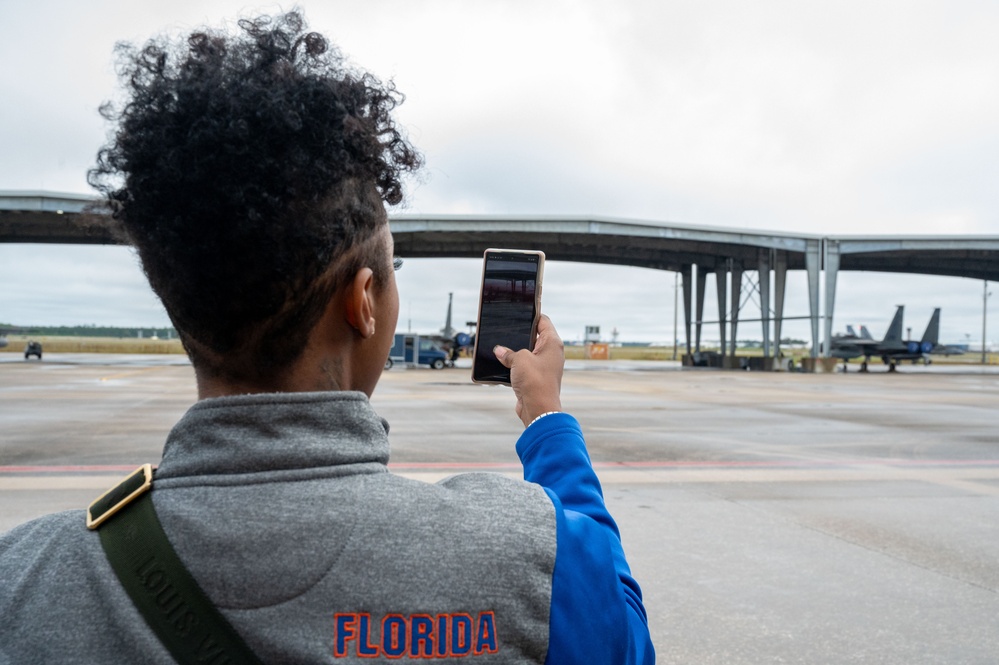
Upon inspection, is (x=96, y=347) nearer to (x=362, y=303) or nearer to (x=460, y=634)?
(x=362, y=303)

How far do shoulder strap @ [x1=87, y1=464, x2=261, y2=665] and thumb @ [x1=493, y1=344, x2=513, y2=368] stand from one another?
82cm

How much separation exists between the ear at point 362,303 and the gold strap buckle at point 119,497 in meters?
0.36

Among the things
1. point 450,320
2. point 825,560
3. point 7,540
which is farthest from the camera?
point 450,320

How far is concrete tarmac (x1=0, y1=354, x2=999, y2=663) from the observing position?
12.9ft

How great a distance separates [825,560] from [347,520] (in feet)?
16.3

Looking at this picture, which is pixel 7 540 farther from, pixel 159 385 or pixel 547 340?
pixel 159 385

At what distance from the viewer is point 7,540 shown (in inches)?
40.6

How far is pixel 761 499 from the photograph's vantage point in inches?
281

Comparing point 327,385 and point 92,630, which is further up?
point 327,385

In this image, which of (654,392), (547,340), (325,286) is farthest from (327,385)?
(654,392)

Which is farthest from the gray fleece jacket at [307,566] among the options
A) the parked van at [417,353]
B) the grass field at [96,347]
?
the grass field at [96,347]

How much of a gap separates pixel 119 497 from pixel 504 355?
838mm

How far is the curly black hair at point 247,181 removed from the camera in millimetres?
1071

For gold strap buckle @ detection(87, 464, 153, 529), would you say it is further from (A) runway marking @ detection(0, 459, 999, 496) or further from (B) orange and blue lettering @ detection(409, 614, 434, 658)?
(A) runway marking @ detection(0, 459, 999, 496)
